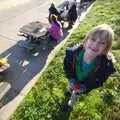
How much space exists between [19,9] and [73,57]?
9.34 m

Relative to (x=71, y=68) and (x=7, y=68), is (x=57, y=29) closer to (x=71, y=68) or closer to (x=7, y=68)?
(x=7, y=68)

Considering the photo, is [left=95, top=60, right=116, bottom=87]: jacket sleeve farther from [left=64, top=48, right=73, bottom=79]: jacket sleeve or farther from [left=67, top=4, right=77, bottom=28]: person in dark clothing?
[left=67, top=4, right=77, bottom=28]: person in dark clothing

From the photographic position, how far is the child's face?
5.36 metres

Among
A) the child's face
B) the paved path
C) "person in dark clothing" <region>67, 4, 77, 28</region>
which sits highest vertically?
the child's face

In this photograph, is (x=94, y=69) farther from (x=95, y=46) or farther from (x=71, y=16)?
(x=71, y=16)

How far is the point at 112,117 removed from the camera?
6.76 m

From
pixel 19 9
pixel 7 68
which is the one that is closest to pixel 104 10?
pixel 19 9

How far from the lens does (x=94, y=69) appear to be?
19.0ft

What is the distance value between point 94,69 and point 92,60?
0.17m

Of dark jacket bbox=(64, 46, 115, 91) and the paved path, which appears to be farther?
the paved path

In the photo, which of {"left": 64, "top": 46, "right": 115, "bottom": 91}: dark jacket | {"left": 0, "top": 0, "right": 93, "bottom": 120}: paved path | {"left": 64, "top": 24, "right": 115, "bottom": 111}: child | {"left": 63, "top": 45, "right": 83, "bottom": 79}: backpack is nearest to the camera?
{"left": 64, "top": 24, "right": 115, "bottom": 111}: child

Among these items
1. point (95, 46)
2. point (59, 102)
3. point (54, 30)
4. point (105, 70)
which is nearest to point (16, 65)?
point (54, 30)

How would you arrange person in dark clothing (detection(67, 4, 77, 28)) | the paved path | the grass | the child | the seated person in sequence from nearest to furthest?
the child < the grass < the paved path < the seated person < person in dark clothing (detection(67, 4, 77, 28))

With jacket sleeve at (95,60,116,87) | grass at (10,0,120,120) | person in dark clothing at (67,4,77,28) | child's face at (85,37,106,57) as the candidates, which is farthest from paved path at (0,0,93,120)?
child's face at (85,37,106,57)
